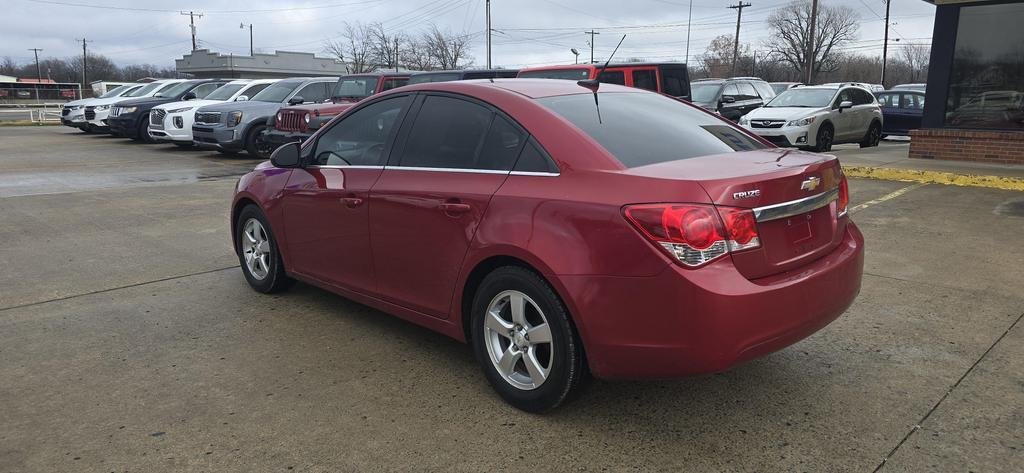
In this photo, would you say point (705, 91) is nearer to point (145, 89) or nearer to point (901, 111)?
point (901, 111)

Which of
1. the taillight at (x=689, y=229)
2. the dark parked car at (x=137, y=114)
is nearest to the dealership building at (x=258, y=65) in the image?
the dark parked car at (x=137, y=114)

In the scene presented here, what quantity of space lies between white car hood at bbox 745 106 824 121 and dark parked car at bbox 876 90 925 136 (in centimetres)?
527

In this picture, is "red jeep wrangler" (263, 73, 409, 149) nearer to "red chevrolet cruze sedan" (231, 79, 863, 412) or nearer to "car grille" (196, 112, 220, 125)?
"car grille" (196, 112, 220, 125)

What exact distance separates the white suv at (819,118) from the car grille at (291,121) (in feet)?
29.5

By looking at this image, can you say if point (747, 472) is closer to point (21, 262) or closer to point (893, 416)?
point (893, 416)

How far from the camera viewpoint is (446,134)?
12.8 feet

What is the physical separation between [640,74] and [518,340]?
11.0 metres

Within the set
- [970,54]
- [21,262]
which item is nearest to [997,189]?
[970,54]

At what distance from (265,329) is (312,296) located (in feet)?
2.44

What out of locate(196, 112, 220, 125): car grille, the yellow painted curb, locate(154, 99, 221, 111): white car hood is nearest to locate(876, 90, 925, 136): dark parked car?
the yellow painted curb

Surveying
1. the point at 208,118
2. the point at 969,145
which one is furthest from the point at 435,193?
the point at 208,118

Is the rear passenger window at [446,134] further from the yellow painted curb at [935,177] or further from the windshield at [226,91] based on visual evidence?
the windshield at [226,91]

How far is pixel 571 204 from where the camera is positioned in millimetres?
3084

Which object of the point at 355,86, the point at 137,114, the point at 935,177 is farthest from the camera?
the point at 137,114
